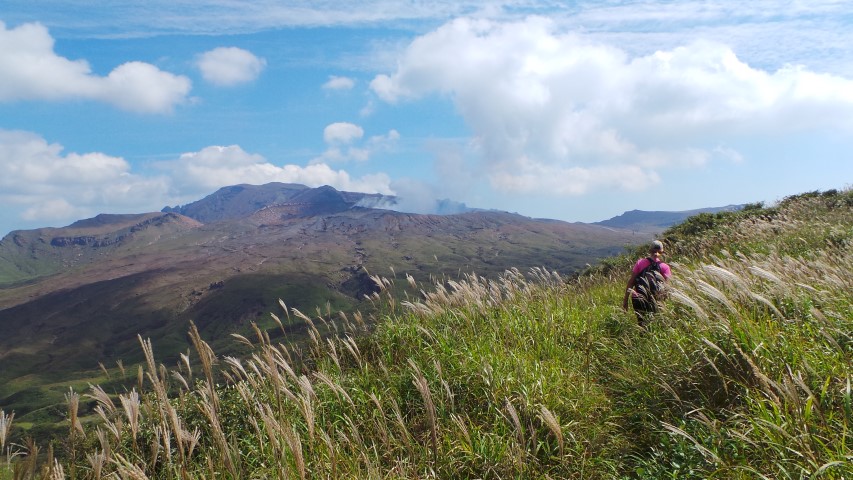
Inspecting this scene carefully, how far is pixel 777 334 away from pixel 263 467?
4.97 metres

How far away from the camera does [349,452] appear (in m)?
5.32

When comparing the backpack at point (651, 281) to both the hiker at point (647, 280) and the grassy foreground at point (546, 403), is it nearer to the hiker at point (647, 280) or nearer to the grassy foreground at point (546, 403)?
the hiker at point (647, 280)

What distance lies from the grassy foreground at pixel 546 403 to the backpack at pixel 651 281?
590 mm

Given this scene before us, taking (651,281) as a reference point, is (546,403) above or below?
below

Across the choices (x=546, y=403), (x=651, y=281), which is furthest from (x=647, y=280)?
(x=546, y=403)

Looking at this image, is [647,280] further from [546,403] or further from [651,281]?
[546,403]

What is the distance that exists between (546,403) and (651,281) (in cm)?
430

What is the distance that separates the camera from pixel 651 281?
8523 mm

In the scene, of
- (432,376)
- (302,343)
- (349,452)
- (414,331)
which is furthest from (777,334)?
(302,343)

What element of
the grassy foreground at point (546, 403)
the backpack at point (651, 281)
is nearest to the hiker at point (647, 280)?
the backpack at point (651, 281)

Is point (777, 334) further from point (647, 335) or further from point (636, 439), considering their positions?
point (647, 335)

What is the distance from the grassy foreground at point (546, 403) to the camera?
3688mm

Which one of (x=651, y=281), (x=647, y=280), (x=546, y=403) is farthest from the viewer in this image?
(x=651, y=281)

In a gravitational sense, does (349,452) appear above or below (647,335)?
below
